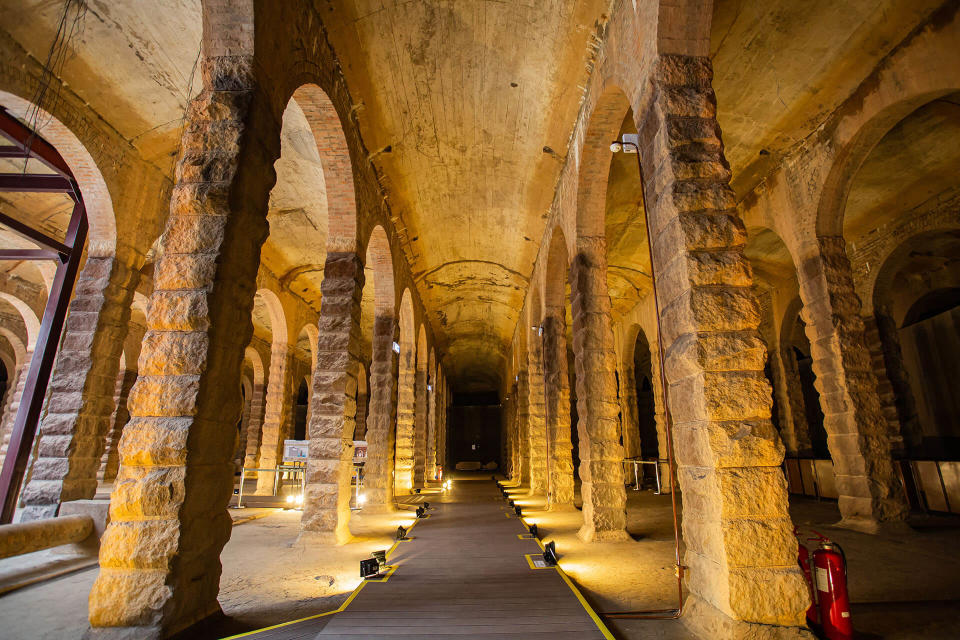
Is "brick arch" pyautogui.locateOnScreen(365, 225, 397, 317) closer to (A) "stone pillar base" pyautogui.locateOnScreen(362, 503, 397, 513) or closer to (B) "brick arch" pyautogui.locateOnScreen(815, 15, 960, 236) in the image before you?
(A) "stone pillar base" pyautogui.locateOnScreen(362, 503, 397, 513)

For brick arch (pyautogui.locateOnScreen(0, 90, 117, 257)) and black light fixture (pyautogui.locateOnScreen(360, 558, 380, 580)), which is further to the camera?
brick arch (pyautogui.locateOnScreen(0, 90, 117, 257))

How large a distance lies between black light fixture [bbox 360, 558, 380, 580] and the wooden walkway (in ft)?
0.50

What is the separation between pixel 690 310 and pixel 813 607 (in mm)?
2228

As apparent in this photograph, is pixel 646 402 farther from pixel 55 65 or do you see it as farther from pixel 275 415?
pixel 55 65

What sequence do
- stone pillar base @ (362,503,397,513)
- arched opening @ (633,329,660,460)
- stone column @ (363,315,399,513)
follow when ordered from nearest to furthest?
1. stone pillar base @ (362,503,397,513)
2. stone column @ (363,315,399,513)
3. arched opening @ (633,329,660,460)

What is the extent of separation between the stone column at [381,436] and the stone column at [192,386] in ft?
19.3

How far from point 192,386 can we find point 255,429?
1479cm

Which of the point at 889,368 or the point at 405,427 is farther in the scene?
the point at 405,427

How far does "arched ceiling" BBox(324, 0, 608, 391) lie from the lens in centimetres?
592

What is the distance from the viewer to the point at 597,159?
22.7 feet

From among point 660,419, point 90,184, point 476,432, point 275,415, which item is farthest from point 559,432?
point 476,432

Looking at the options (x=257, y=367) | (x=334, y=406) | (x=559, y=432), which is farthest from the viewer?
(x=257, y=367)

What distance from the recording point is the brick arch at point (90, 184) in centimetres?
672

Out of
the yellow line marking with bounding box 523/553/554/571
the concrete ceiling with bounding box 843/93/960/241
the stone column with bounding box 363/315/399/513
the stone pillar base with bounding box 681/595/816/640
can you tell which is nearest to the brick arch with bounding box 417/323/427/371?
the stone column with bounding box 363/315/399/513
